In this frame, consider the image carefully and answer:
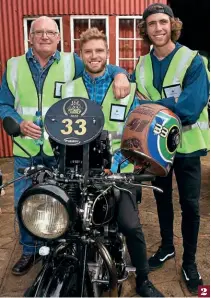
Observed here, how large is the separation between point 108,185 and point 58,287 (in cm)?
53

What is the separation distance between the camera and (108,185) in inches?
70.0

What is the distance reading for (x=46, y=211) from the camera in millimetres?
1612

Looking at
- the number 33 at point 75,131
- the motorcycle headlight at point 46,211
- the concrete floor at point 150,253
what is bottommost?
the concrete floor at point 150,253

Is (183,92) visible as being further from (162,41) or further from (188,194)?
(188,194)

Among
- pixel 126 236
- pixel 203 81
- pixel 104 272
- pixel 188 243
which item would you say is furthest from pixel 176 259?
pixel 203 81

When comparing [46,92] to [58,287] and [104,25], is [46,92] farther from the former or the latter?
[104,25]

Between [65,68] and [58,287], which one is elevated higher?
[65,68]

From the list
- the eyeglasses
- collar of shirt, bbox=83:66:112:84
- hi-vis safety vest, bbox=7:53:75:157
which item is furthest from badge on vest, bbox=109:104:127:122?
the eyeglasses

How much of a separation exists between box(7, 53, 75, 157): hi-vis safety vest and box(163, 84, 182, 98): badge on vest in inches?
28.2

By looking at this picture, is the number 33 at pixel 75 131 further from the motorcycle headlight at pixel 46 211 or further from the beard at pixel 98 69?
the beard at pixel 98 69

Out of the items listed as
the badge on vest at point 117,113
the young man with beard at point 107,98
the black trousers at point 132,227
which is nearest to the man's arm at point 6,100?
the young man with beard at point 107,98

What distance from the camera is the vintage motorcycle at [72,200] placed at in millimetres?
1619

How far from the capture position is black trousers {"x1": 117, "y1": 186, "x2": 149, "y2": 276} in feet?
7.32

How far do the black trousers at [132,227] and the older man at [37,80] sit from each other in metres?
0.75
